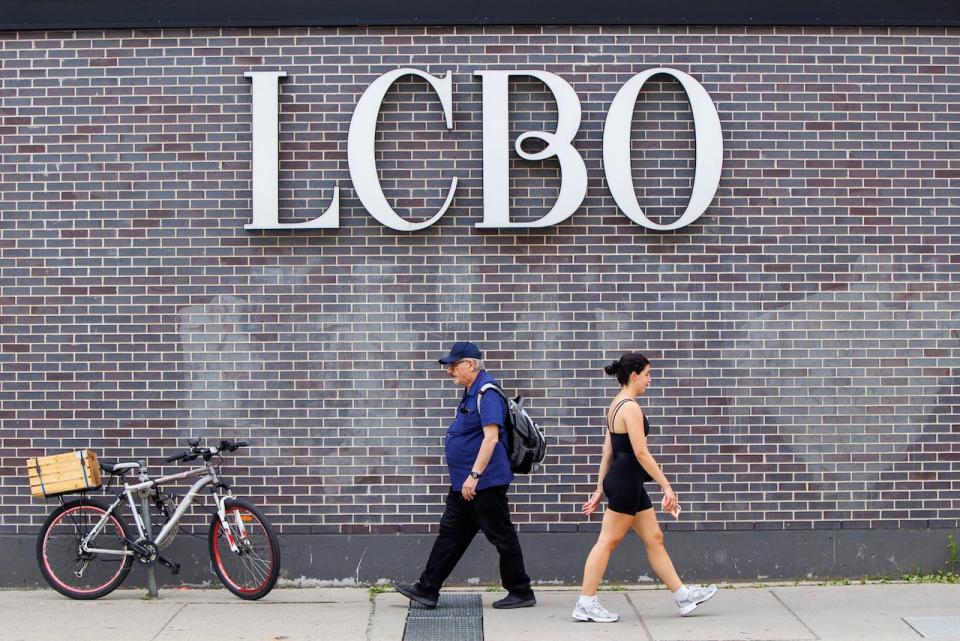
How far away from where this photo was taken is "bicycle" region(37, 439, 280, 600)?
822 cm

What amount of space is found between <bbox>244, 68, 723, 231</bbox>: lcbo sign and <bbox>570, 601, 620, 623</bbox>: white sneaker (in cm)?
289

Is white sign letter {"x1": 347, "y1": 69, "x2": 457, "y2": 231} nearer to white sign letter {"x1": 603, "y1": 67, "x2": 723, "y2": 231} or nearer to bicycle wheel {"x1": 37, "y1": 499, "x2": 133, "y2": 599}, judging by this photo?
white sign letter {"x1": 603, "y1": 67, "x2": 723, "y2": 231}

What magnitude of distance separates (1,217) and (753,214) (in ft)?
19.0

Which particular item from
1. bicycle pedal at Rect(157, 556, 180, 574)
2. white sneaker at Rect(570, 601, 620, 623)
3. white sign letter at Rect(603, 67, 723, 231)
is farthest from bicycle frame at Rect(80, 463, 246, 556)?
white sign letter at Rect(603, 67, 723, 231)

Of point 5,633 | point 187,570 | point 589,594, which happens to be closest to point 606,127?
point 589,594

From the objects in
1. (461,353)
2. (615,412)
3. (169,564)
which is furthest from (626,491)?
(169,564)

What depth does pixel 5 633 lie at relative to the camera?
741 centimetres

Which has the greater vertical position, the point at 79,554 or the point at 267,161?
the point at 267,161

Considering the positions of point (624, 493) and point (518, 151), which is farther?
point (518, 151)

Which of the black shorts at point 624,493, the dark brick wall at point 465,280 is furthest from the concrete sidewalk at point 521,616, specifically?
the black shorts at point 624,493

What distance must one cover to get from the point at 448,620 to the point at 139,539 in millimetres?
2405

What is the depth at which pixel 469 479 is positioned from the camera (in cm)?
756

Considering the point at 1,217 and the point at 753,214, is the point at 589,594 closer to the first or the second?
the point at 753,214

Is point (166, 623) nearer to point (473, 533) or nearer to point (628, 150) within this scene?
point (473, 533)
